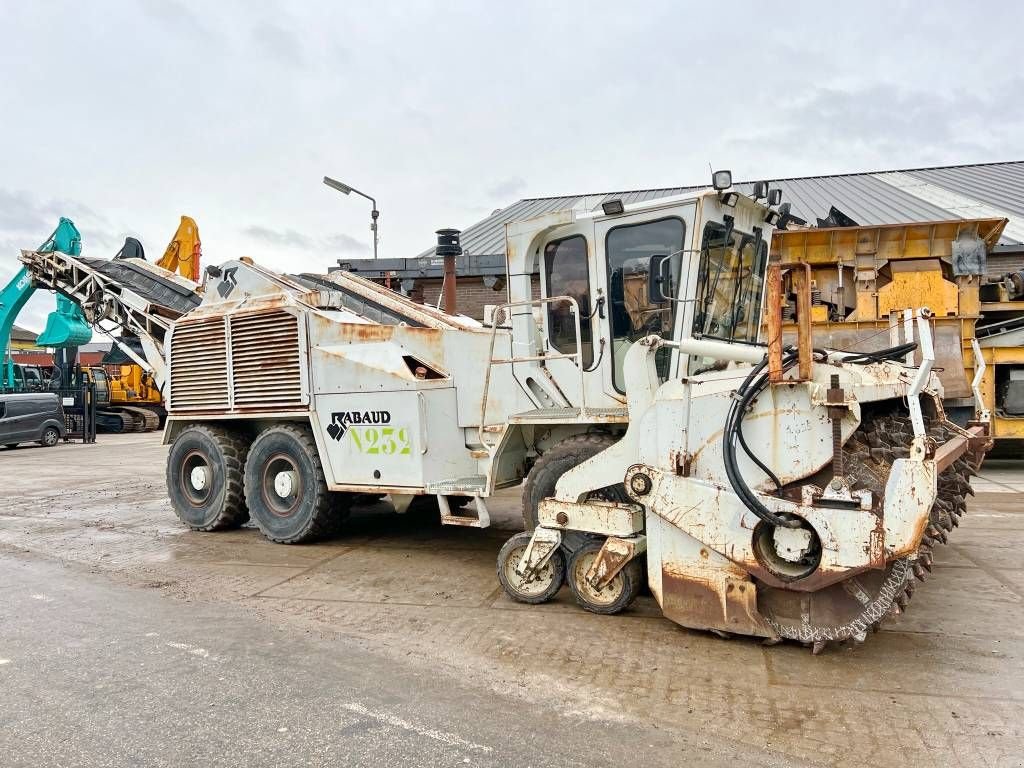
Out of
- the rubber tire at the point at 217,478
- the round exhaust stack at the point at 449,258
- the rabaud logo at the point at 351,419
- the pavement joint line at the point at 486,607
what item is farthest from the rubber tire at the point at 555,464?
the rubber tire at the point at 217,478

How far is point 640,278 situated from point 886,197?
17.7 m

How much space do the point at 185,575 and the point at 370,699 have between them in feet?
10.4

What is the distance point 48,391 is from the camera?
23.6 m

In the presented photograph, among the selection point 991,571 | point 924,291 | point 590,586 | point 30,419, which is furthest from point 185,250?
point 991,571

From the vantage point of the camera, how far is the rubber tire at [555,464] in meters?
5.20

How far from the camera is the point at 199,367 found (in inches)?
314

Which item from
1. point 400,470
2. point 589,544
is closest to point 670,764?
point 589,544

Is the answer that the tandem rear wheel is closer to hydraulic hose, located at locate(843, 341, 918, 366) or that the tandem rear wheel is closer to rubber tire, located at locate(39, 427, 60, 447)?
hydraulic hose, located at locate(843, 341, 918, 366)

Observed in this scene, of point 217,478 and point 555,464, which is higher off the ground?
point 555,464

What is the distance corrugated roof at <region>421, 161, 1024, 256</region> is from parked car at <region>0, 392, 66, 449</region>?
10.8 meters

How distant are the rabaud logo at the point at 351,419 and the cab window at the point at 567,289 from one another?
1.62 meters

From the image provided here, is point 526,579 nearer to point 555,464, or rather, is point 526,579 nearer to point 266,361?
point 555,464

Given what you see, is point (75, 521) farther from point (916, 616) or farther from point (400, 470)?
point (916, 616)

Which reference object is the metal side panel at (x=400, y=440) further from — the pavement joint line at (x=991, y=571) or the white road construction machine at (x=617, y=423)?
the pavement joint line at (x=991, y=571)
